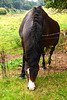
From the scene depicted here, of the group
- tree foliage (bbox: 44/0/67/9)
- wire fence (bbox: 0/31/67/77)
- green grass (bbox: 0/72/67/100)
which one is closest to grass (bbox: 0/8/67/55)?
wire fence (bbox: 0/31/67/77)

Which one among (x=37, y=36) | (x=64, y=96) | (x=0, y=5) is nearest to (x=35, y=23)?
(x=37, y=36)

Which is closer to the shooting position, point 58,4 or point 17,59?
point 17,59

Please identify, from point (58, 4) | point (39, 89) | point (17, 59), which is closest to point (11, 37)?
point (17, 59)

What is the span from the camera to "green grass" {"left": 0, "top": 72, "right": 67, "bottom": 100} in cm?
278

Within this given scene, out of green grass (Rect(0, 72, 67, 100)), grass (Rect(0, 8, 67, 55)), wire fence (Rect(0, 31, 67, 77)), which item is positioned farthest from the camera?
grass (Rect(0, 8, 67, 55))

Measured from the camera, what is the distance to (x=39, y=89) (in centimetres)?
297

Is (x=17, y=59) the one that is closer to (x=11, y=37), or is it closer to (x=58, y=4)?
(x=11, y=37)

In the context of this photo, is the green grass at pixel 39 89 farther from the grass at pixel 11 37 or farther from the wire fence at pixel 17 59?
the grass at pixel 11 37

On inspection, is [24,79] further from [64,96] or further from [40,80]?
[64,96]

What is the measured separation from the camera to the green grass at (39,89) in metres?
2.78

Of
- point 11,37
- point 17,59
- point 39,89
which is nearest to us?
point 39,89

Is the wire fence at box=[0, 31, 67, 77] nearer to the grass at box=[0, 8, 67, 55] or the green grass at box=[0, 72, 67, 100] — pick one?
the grass at box=[0, 8, 67, 55]

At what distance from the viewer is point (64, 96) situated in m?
2.77

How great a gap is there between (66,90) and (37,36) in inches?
72.1
